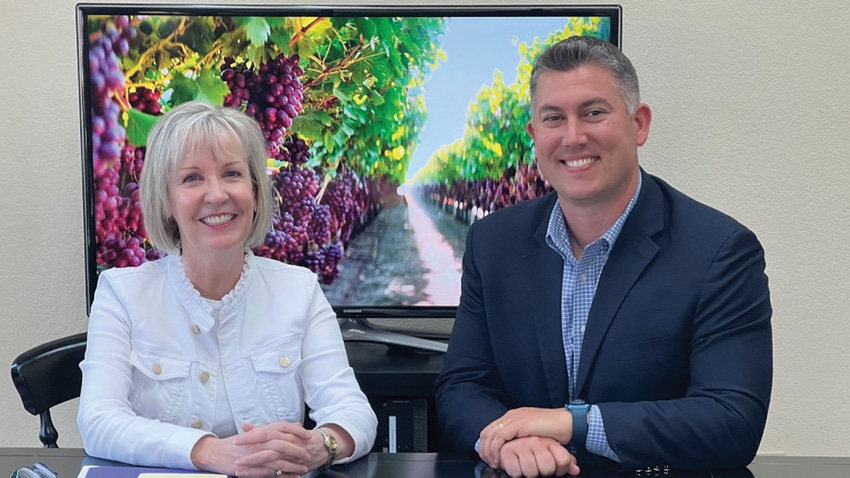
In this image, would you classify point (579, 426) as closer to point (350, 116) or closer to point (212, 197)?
point (212, 197)

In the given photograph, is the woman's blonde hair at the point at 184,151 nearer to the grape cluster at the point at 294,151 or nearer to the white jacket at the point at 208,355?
the white jacket at the point at 208,355

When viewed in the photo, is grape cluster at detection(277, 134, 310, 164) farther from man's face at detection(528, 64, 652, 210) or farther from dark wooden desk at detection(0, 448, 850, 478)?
dark wooden desk at detection(0, 448, 850, 478)

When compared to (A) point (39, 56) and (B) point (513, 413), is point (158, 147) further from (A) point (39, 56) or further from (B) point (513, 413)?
(A) point (39, 56)

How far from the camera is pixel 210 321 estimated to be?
1588 millimetres

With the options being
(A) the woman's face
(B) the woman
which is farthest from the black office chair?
(A) the woman's face

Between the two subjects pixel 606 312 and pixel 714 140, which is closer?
pixel 606 312

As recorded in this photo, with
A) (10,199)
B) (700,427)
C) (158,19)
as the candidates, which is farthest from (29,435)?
(700,427)

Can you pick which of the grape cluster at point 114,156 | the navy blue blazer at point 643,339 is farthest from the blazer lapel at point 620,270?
the grape cluster at point 114,156

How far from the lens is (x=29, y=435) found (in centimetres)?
271

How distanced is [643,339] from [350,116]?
1041 mm

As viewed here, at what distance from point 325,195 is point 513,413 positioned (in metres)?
1.02

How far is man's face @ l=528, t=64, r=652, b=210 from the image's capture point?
1.60 metres

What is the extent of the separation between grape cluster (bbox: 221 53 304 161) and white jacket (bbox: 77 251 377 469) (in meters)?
0.69

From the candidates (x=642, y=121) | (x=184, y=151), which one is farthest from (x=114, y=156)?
(x=642, y=121)
